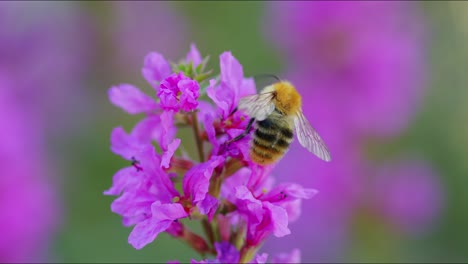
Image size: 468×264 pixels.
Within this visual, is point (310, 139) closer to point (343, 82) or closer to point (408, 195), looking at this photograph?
point (408, 195)

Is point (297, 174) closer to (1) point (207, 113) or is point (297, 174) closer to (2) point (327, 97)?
(2) point (327, 97)

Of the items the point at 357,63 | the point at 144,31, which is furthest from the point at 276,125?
the point at 144,31

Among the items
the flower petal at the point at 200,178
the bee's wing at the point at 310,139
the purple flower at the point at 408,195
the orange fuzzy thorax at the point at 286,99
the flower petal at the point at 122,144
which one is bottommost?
the flower petal at the point at 200,178

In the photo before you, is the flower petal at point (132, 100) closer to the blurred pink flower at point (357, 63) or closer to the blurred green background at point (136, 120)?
the blurred green background at point (136, 120)

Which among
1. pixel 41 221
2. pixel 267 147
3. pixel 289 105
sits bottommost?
pixel 267 147

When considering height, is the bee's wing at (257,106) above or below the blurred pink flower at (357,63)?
below

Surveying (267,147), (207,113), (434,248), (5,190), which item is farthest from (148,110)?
(434,248)

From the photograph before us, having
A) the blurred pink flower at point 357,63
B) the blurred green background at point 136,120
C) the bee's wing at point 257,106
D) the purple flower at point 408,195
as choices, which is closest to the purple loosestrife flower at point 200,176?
the bee's wing at point 257,106

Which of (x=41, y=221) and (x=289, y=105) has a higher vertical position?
(x=41, y=221)
